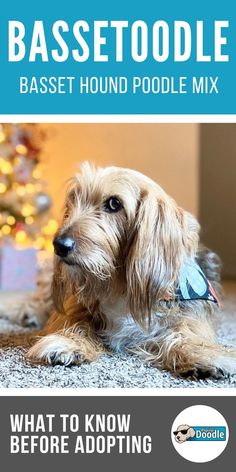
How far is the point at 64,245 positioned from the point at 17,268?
3.11 m

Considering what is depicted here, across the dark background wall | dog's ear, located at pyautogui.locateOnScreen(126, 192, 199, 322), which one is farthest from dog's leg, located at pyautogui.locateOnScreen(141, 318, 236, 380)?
the dark background wall

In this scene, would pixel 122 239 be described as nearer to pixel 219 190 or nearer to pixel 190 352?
pixel 190 352

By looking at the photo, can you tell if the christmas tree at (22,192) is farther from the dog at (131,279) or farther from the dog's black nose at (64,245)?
the dog's black nose at (64,245)

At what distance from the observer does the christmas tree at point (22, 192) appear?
16.2 feet

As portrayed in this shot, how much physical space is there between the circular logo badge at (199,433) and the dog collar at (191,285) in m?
0.67

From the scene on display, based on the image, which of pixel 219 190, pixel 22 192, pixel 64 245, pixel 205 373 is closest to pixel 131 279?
pixel 64 245

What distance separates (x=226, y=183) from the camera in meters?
5.77

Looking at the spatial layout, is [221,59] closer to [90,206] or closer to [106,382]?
[90,206]

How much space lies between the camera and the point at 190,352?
176 centimetres

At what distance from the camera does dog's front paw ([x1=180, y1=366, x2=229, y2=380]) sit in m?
1.66

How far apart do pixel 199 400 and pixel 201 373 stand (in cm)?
40

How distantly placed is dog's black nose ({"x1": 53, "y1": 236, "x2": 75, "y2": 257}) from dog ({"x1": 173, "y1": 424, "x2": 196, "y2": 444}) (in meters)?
0.66

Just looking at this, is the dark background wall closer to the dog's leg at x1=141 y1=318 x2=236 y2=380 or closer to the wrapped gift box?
the wrapped gift box

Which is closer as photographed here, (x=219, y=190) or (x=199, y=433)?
(x=199, y=433)
